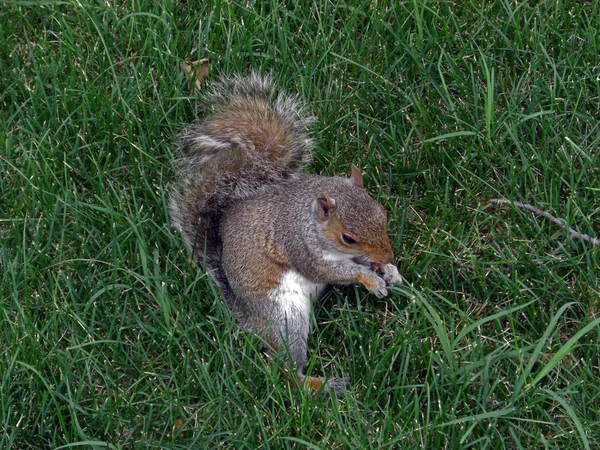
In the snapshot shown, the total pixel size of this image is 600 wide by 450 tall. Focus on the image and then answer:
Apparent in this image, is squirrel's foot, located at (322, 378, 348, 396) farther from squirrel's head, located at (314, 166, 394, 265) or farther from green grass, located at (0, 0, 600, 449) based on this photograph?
squirrel's head, located at (314, 166, 394, 265)

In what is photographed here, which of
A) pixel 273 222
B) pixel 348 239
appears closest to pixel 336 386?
pixel 348 239

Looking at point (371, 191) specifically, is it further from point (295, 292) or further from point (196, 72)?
point (196, 72)

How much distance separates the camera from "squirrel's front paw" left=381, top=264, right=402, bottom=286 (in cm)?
290

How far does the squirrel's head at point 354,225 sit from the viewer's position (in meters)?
2.81

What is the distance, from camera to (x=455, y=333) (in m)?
2.84

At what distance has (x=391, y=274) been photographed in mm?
2900

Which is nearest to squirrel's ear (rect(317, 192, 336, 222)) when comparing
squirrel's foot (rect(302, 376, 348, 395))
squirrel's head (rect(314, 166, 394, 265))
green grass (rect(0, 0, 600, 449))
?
squirrel's head (rect(314, 166, 394, 265))

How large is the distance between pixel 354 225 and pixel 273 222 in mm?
277

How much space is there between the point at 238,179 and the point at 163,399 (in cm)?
74

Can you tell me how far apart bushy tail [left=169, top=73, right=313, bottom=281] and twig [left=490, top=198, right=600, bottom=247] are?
0.66 metres

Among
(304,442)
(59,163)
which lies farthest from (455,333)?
(59,163)

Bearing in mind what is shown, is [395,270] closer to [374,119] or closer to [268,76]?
[374,119]

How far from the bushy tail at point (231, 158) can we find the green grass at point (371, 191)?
0.35 ft

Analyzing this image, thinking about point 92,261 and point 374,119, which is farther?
point 374,119
